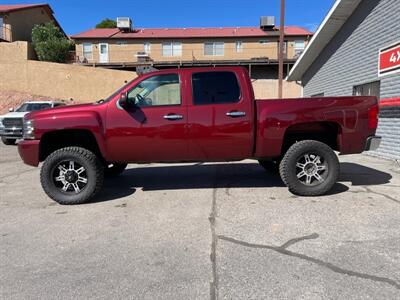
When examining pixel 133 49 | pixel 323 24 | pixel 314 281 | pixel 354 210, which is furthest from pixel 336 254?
pixel 133 49

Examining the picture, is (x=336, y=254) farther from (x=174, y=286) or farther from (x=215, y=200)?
(x=215, y=200)

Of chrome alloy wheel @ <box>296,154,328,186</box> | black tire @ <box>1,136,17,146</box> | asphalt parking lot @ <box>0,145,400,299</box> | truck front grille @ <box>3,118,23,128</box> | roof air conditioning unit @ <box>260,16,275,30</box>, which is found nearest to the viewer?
asphalt parking lot @ <box>0,145,400,299</box>

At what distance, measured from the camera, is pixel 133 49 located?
3850 cm

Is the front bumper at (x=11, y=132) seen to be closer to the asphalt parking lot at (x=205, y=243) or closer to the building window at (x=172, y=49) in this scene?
the asphalt parking lot at (x=205, y=243)

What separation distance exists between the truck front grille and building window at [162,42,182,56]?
2492cm

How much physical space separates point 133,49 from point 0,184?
32.9 meters

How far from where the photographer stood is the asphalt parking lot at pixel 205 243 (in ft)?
10.4

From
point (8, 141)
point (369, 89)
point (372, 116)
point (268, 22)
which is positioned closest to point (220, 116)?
point (372, 116)

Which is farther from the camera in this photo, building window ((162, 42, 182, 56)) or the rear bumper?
building window ((162, 42, 182, 56))

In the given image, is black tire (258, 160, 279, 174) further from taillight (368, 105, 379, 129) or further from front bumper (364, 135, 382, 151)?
taillight (368, 105, 379, 129)

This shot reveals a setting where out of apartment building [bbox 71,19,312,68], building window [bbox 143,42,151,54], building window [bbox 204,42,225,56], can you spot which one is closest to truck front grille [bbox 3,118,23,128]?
apartment building [bbox 71,19,312,68]

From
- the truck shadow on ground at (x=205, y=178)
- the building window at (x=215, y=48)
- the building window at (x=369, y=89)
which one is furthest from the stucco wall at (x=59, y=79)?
the truck shadow on ground at (x=205, y=178)

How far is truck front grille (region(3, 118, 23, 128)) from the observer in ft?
49.6

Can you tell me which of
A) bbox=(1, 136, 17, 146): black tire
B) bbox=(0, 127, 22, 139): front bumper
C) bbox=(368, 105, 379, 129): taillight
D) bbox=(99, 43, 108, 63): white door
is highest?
bbox=(99, 43, 108, 63): white door
